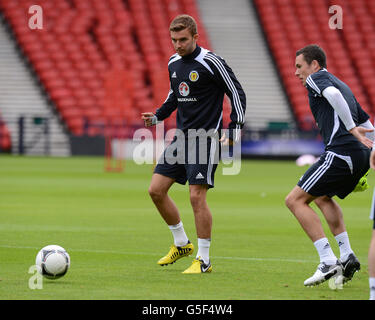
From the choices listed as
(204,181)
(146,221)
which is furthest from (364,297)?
(146,221)

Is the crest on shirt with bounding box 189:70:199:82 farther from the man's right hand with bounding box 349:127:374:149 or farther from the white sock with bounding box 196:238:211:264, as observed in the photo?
the man's right hand with bounding box 349:127:374:149

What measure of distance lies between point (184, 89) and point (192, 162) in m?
0.74

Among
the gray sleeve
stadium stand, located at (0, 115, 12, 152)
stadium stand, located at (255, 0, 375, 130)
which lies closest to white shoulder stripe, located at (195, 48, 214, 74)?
the gray sleeve

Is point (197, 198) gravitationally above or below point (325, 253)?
above

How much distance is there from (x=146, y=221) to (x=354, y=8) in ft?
103

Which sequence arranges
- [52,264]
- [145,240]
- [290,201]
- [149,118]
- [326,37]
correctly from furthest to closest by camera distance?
[326,37]
[145,240]
[149,118]
[290,201]
[52,264]

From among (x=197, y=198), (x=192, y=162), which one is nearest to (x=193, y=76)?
(x=192, y=162)

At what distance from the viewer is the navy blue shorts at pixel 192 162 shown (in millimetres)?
9141

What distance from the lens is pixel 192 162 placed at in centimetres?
922

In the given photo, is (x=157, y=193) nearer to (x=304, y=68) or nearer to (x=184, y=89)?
(x=184, y=89)

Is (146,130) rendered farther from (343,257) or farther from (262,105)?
(343,257)

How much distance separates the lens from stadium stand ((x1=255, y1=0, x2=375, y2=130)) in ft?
132

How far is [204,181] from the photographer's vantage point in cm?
914

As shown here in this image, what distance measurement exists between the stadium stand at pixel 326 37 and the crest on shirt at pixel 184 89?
3001 cm
